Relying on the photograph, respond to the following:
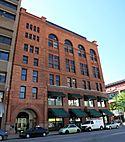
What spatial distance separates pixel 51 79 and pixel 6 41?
12.1 meters

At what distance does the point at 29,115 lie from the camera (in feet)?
107

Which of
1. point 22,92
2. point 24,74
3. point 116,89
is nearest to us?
point 22,92

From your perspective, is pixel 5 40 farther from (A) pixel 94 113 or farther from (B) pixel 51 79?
(A) pixel 94 113

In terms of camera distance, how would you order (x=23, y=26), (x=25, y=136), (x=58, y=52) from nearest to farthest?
(x=25, y=136)
(x=23, y=26)
(x=58, y=52)

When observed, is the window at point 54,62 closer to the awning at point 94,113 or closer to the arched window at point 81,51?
the arched window at point 81,51

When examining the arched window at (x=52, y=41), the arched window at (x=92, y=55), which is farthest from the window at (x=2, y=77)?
the arched window at (x=92, y=55)

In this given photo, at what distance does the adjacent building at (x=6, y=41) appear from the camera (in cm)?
2838

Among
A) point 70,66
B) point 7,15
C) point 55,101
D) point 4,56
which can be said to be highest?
point 7,15

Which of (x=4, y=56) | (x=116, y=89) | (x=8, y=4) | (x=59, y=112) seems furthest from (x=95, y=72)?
(x=8, y=4)

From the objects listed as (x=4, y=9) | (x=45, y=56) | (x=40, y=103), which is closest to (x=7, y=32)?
(x=4, y=9)

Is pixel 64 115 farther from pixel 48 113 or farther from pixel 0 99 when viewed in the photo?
pixel 0 99

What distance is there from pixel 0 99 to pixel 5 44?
34.8 ft

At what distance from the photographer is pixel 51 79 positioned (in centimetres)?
3625

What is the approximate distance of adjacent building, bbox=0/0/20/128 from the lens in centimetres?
2838
